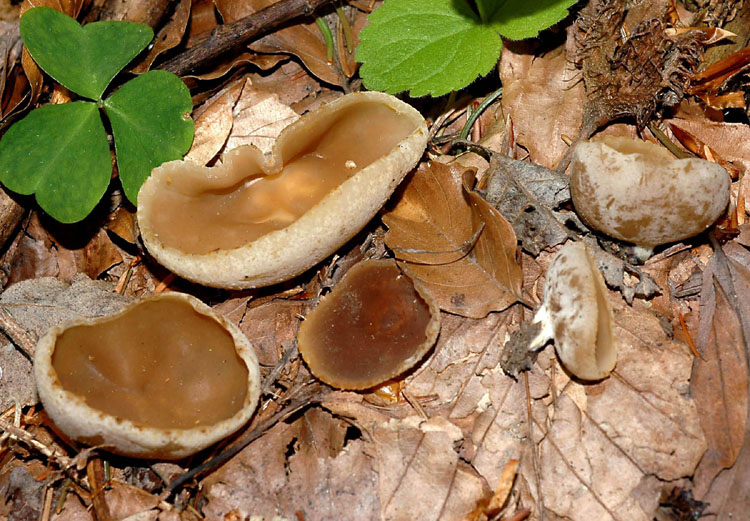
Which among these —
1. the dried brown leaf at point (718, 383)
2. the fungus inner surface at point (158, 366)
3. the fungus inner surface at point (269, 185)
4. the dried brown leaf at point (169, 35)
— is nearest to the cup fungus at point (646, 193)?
the dried brown leaf at point (718, 383)

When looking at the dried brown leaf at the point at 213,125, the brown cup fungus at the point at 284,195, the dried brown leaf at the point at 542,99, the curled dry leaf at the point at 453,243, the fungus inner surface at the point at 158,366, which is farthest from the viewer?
the dried brown leaf at the point at 213,125

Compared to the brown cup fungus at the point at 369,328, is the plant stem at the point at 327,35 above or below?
above

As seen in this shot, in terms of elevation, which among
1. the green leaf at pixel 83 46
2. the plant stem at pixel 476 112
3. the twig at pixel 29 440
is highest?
the green leaf at pixel 83 46

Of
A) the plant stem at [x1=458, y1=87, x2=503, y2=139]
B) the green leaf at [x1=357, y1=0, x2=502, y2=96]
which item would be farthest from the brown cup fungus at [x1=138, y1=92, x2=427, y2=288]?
the plant stem at [x1=458, y1=87, x2=503, y2=139]

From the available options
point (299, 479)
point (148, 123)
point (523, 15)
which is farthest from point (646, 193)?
point (148, 123)

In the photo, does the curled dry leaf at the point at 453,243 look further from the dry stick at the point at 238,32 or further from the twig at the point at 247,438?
the dry stick at the point at 238,32

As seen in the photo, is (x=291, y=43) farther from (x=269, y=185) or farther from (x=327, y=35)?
(x=269, y=185)

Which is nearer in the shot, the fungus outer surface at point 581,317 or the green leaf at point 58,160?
the fungus outer surface at point 581,317

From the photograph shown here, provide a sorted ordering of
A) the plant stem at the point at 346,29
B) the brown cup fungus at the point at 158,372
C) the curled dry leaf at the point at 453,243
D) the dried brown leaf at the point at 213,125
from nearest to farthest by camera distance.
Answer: the brown cup fungus at the point at 158,372 → the curled dry leaf at the point at 453,243 → the dried brown leaf at the point at 213,125 → the plant stem at the point at 346,29
